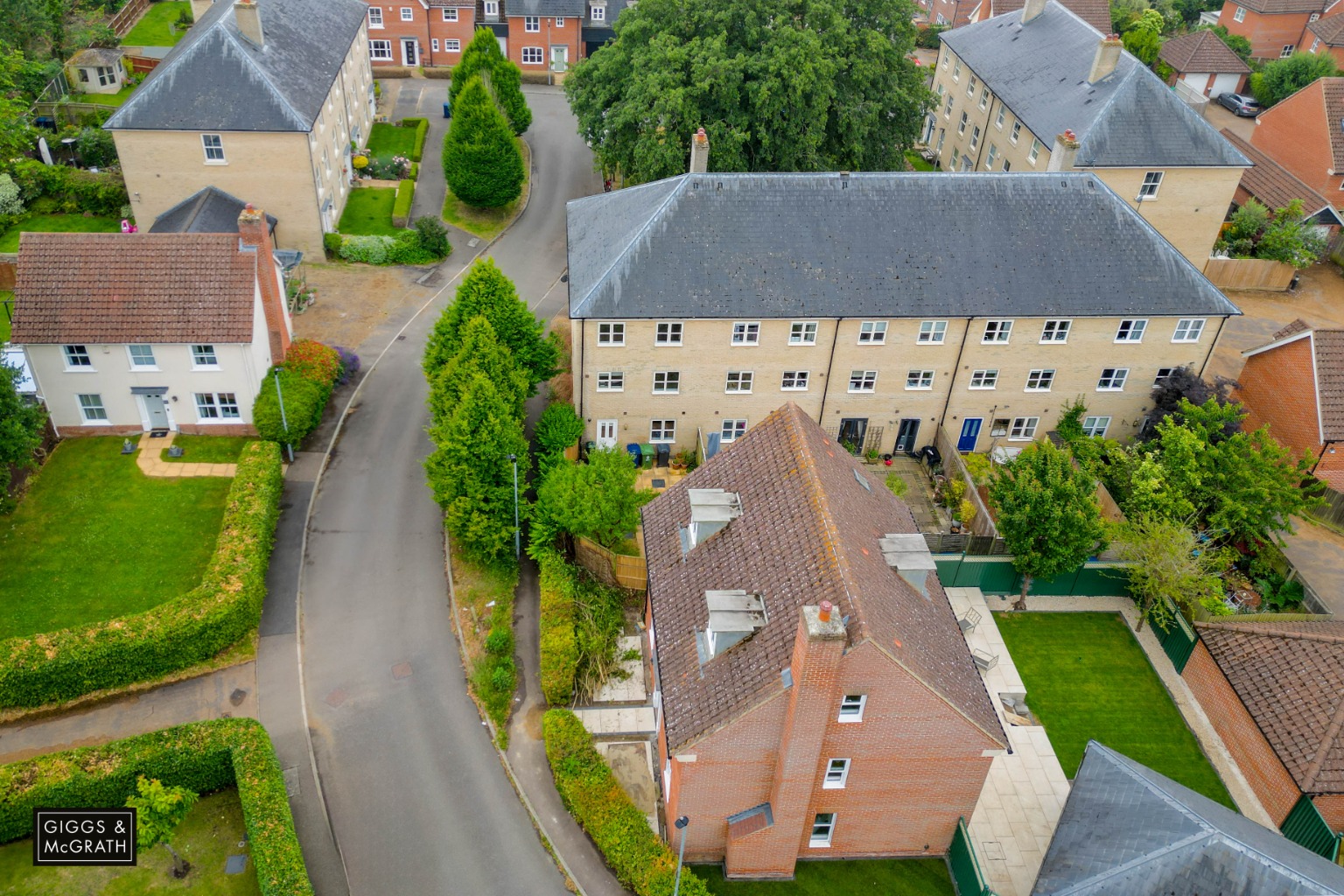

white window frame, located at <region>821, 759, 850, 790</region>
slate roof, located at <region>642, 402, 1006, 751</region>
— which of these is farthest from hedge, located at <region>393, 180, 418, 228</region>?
white window frame, located at <region>821, 759, 850, 790</region>

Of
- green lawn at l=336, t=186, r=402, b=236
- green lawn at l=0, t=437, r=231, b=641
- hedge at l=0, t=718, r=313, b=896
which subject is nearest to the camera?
hedge at l=0, t=718, r=313, b=896

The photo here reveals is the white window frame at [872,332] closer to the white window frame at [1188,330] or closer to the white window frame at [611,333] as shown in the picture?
the white window frame at [611,333]

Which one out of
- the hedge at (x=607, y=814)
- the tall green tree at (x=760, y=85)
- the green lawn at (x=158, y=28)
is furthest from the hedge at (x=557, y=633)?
the green lawn at (x=158, y=28)

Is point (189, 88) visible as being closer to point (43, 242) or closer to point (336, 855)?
point (43, 242)

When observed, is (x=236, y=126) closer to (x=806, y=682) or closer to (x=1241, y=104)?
(x=806, y=682)

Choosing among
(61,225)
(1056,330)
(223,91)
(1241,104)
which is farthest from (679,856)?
(1241,104)

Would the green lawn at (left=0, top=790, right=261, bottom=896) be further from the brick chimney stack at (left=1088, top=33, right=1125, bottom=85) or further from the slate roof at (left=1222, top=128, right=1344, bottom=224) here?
the slate roof at (left=1222, top=128, right=1344, bottom=224)
